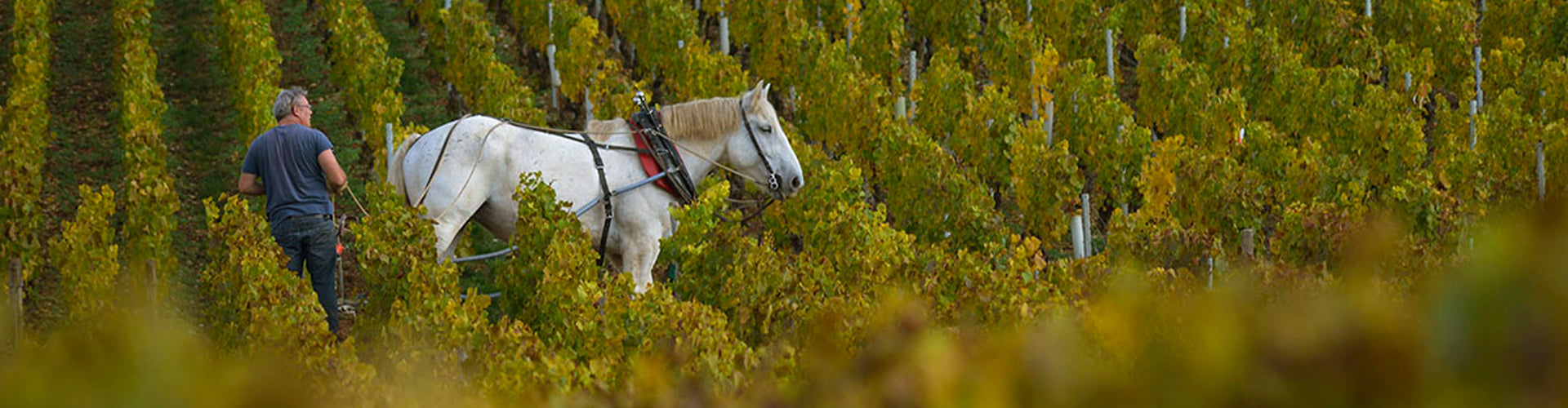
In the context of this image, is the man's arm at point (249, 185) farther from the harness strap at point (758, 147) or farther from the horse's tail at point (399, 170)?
the harness strap at point (758, 147)

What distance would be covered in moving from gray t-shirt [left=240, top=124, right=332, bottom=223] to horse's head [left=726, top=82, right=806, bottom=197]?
1892mm

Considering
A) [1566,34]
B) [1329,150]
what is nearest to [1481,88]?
[1566,34]

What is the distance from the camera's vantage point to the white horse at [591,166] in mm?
6605

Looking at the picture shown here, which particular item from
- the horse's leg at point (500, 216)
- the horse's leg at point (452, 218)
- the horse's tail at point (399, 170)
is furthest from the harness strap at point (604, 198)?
the horse's tail at point (399, 170)

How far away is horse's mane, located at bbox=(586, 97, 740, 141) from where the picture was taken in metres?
7.02

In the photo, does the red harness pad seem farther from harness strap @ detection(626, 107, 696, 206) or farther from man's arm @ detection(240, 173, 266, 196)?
man's arm @ detection(240, 173, 266, 196)

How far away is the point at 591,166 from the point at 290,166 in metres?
1.38

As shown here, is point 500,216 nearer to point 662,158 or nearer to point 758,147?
point 662,158

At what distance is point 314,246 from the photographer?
237 inches

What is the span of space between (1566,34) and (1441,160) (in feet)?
13.4

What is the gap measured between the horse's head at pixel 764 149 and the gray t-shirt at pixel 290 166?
189cm

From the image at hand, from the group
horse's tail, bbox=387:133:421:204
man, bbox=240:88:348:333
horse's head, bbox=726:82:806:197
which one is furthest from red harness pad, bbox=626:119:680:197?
man, bbox=240:88:348:333

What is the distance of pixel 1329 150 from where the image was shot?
9.96 m

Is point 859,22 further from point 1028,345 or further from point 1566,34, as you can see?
point 1028,345
